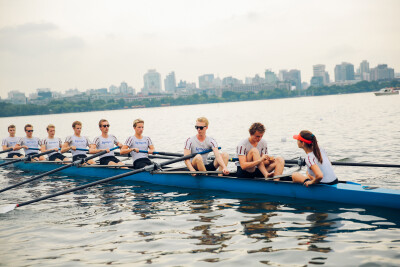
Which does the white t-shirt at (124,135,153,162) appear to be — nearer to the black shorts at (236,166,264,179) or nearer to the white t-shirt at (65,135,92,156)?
the white t-shirt at (65,135,92,156)

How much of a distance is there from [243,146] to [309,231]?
2.64 metres

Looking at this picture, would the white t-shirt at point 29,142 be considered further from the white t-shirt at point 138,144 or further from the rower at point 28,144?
the white t-shirt at point 138,144

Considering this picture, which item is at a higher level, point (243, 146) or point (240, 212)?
point (243, 146)

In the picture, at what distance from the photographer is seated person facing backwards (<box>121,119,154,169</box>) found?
12.1 metres

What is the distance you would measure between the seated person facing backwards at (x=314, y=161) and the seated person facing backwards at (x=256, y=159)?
102cm

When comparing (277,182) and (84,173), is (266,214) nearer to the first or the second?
(277,182)

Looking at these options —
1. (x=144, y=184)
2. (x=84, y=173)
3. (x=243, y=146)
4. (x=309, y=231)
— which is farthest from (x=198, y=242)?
(x=84, y=173)

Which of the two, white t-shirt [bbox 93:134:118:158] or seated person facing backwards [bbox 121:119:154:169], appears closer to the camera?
seated person facing backwards [bbox 121:119:154:169]

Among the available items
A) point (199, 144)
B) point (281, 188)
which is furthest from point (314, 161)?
point (199, 144)

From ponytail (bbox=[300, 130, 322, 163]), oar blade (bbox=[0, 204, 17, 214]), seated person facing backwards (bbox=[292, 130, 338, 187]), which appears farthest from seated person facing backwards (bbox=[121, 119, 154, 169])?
ponytail (bbox=[300, 130, 322, 163])

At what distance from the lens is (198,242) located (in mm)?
7141

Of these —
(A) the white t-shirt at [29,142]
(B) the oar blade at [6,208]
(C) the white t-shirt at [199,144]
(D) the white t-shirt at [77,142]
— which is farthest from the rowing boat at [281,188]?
(A) the white t-shirt at [29,142]

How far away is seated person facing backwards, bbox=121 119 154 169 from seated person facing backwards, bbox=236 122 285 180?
3.40 meters

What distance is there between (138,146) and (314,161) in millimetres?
5814
